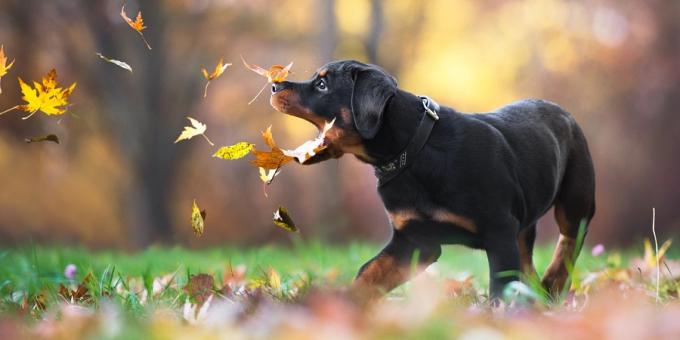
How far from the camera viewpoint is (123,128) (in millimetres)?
14000

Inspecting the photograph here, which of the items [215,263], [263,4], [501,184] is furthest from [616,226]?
[501,184]

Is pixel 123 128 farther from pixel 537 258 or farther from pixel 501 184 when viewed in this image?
pixel 501 184

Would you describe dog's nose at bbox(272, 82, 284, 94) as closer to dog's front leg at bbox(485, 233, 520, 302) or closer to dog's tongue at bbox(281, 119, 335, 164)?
dog's tongue at bbox(281, 119, 335, 164)

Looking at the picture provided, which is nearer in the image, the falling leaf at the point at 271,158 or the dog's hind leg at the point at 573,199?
the falling leaf at the point at 271,158

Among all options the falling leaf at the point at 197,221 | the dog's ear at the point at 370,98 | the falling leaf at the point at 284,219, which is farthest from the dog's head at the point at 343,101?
the falling leaf at the point at 197,221

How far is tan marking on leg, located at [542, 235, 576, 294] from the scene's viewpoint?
4345 millimetres

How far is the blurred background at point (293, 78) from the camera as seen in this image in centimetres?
1372

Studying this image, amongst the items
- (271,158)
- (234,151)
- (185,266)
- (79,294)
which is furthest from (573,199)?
(79,294)

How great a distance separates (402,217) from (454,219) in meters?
0.25

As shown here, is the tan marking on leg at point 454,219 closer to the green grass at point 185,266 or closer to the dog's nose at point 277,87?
the green grass at point 185,266

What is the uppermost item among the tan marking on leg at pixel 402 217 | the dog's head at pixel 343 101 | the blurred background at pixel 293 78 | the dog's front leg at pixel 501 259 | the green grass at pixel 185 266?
the dog's head at pixel 343 101

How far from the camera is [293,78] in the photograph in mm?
14867

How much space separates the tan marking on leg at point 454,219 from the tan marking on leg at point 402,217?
3.7 inches

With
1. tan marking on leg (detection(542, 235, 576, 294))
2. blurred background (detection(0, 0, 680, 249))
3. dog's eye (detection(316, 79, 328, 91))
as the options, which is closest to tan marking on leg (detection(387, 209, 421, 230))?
dog's eye (detection(316, 79, 328, 91))
